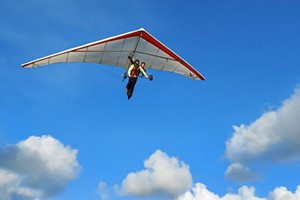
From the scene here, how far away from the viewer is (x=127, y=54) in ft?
123

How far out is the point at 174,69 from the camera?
40.3 m

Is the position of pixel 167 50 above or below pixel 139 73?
above

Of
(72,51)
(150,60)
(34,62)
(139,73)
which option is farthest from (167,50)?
(34,62)

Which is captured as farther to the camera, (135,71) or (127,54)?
(127,54)

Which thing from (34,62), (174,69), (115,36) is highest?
(174,69)

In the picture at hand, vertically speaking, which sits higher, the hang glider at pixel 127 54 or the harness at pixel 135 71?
the hang glider at pixel 127 54

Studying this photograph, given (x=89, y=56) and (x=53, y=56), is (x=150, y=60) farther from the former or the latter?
(x=53, y=56)

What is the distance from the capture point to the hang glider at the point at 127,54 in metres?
33.8

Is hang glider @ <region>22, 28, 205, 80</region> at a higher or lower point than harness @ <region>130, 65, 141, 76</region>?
higher

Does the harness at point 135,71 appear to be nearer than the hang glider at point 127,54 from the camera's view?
No

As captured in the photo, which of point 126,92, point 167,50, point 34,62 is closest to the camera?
point 34,62

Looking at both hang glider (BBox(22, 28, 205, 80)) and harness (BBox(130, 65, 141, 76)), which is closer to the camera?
hang glider (BBox(22, 28, 205, 80))

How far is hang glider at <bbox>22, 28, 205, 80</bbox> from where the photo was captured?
1330 inches

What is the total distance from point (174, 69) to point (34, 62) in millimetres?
11983
